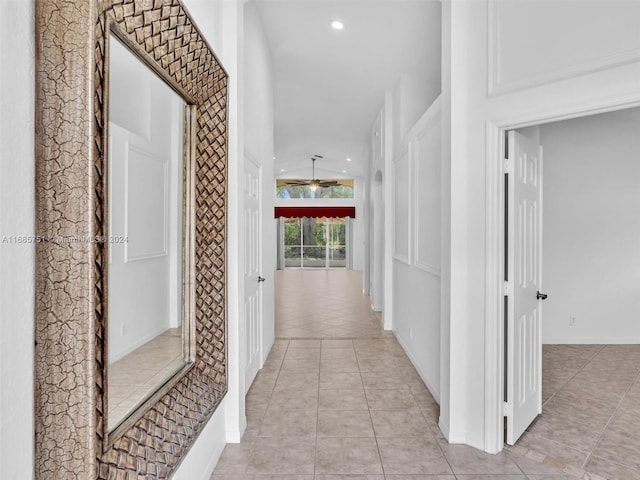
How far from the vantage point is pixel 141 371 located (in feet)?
4.68

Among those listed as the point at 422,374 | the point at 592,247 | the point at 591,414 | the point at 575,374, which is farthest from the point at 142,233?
the point at 592,247

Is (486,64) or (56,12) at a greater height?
(486,64)

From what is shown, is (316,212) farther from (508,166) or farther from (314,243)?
(508,166)

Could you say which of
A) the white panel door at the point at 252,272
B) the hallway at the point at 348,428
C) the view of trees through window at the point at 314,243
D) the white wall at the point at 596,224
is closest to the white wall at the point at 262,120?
the white panel door at the point at 252,272

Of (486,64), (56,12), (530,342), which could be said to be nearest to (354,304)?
(530,342)

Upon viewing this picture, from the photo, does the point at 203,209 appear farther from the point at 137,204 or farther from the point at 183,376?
the point at 183,376

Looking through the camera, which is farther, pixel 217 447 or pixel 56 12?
pixel 217 447

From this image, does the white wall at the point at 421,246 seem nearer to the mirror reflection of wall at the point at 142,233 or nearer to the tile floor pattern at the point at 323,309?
the tile floor pattern at the point at 323,309

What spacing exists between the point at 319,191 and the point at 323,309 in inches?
298

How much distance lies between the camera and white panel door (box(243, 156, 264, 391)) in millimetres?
3186

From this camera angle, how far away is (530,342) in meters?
2.65

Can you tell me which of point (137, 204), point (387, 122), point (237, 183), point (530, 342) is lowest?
point (530, 342)

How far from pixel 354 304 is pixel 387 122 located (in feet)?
11.7

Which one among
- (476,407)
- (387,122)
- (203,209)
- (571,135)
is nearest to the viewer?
(203,209)
